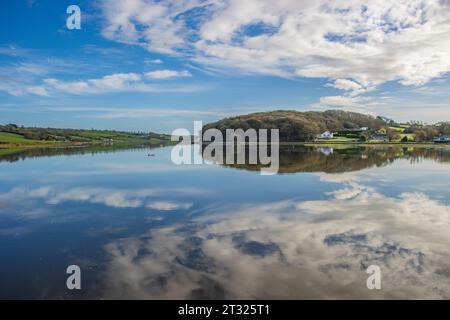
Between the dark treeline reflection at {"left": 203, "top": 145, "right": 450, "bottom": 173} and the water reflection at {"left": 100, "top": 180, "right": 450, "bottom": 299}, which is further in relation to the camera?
the dark treeline reflection at {"left": 203, "top": 145, "right": 450, "bottom": 173}

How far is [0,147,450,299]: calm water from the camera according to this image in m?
7.96

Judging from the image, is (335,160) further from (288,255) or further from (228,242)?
(288,255)

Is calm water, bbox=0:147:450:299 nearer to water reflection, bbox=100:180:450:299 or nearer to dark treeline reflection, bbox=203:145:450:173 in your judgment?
water reflection, bbox=100:180:450:299

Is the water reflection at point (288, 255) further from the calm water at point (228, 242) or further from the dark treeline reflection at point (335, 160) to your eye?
the dark treeline reflection at point (335, 160)

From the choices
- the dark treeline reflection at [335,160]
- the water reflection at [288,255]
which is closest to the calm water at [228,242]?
the water reflection at [288,255]

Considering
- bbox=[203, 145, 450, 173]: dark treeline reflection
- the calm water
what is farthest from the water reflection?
bbox=[203, 145, 450, 173]: dark treeline reflection

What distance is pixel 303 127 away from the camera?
16338 centimetres

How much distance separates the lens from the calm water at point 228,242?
796 cm

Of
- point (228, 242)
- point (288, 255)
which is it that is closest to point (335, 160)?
point (228, 242)

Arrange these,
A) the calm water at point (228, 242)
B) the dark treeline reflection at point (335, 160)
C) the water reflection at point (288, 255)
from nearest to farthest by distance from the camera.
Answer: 1. the water reflection at point (288, 255)
2. the calm water at point (228, 242)
3. the dark treeline reflection at point (335, 160)

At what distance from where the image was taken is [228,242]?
1111 centimetres

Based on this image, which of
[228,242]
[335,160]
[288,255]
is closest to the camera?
[288,255]

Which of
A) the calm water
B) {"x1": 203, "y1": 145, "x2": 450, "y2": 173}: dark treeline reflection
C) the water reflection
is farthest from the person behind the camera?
{"x1": 203, "y1": 145, "x2": 450, "y2": 173}: dark treeline reflection

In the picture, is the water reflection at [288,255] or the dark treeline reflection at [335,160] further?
the dark treeline reflection at [335,160]
